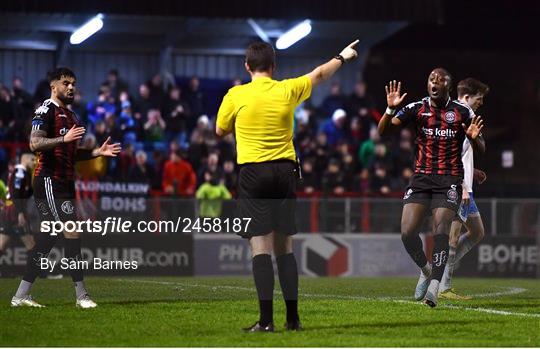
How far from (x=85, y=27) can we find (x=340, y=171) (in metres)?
8.12

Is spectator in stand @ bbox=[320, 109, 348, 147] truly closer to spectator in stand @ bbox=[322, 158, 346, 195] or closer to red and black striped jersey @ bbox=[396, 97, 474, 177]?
spectator in stand @ bbox=[322, 158, 346, 195]

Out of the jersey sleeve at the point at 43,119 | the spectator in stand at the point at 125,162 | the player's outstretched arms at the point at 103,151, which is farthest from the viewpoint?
the spectator in stand at the point at 125,162

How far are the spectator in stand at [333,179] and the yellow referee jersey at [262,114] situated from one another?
581 inches

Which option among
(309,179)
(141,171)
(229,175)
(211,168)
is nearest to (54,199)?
(141,171)

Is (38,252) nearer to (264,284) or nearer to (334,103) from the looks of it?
(264,284)

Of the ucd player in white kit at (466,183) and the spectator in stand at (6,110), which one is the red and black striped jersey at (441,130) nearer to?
the ucd player in white kit at (466,183)

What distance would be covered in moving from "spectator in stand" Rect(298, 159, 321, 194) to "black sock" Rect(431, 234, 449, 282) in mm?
Result: 12285

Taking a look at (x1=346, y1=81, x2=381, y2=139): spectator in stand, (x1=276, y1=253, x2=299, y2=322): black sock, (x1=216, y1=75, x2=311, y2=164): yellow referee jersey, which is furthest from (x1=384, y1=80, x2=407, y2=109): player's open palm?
(x1=346, y1=81, x2=381, y2=139): spectator in stand

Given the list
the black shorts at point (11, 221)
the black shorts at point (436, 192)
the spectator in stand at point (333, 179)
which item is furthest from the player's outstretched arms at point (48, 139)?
the spectator in stand at point (333, 179)

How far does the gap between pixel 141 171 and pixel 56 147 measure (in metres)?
11.2

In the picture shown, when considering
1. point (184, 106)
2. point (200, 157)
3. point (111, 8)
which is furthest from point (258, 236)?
point (111, 8)

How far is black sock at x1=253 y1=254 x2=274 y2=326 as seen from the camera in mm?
9641

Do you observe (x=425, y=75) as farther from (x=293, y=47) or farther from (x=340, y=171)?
(x=340, y=171)

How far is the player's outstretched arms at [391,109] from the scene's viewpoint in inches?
458
